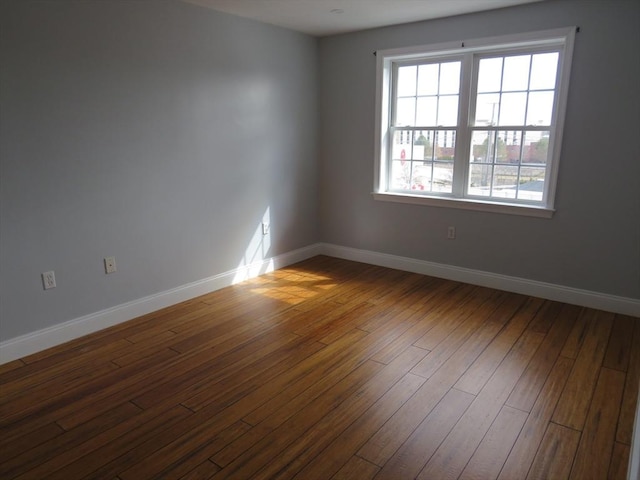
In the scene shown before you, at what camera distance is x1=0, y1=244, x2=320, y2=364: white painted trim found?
2832 millimetres

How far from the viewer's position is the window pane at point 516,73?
3.70 m

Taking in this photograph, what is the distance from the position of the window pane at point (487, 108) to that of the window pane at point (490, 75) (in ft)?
0.19

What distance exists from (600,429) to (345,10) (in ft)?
11.1

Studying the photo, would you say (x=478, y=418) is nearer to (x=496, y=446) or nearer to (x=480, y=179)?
(x=496, y=446)

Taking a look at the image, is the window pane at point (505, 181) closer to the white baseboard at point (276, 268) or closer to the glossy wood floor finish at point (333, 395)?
the white baseboard at point (276, 268)

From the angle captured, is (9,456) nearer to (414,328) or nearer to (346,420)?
(346,420)

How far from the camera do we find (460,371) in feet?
8.81

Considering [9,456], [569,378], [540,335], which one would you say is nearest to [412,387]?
[569,378]

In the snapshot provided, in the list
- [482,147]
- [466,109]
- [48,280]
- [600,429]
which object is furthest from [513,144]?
[48,280]

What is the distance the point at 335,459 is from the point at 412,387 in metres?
0.74

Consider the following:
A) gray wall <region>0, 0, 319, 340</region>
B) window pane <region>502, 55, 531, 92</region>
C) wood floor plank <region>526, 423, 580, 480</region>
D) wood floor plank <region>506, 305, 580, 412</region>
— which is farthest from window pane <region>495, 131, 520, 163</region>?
wood floor plank <region>526, 423, 580, 480</region>

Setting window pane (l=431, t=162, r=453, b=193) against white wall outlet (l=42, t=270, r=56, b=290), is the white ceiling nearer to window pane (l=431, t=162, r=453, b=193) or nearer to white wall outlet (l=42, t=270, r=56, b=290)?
window pane (l=431, t=162, r=453, b=193)

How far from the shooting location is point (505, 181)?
3959mm

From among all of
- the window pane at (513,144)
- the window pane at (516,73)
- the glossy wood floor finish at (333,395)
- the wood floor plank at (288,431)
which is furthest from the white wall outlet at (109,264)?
the window pane at (516,73)
